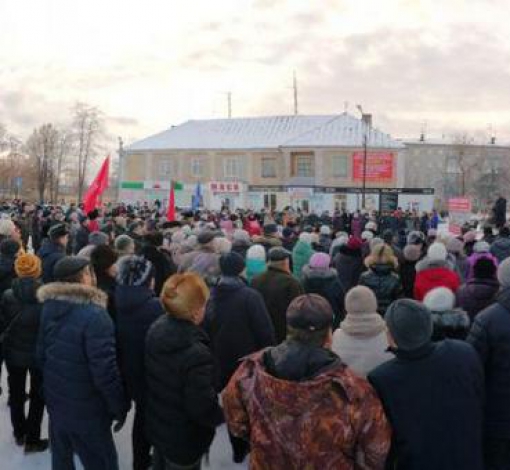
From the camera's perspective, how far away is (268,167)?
49.9 metres

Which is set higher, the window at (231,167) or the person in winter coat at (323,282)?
the window at (231,167)

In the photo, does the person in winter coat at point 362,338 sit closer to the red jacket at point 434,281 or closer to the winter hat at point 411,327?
the winter hat at point 411,327

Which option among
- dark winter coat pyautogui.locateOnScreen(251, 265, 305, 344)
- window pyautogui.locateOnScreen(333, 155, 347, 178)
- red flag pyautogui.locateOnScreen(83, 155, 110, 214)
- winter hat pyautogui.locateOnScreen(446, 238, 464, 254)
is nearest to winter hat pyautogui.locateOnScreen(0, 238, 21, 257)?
dark winter coat pyautogui.locateOnScreen(251, 265, 305, 344)

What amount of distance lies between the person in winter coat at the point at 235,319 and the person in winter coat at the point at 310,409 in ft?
6.78

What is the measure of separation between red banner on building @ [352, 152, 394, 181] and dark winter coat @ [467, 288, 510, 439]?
4388 cm

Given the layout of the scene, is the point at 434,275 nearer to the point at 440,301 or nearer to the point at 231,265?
the point at 231,265

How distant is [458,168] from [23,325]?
310 feet

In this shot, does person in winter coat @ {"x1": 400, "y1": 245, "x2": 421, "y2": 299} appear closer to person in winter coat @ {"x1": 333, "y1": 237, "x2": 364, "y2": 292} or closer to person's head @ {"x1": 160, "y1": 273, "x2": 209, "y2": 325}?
person in winter coat @ {"x1": 333, "y1": 237, "x2": 364, "y2": 292}

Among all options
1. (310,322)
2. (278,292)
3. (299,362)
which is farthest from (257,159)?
(299,362)

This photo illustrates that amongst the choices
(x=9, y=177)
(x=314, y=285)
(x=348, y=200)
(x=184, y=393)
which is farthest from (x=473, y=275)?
(x=9, y=177)

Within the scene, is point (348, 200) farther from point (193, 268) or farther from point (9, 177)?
point (9, 177)

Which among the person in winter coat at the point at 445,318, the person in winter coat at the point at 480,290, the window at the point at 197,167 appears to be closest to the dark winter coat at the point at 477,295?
the person in winter coat at the point at 480,290

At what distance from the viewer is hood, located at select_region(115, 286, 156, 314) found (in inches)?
163

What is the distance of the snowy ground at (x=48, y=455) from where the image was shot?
4.95m
